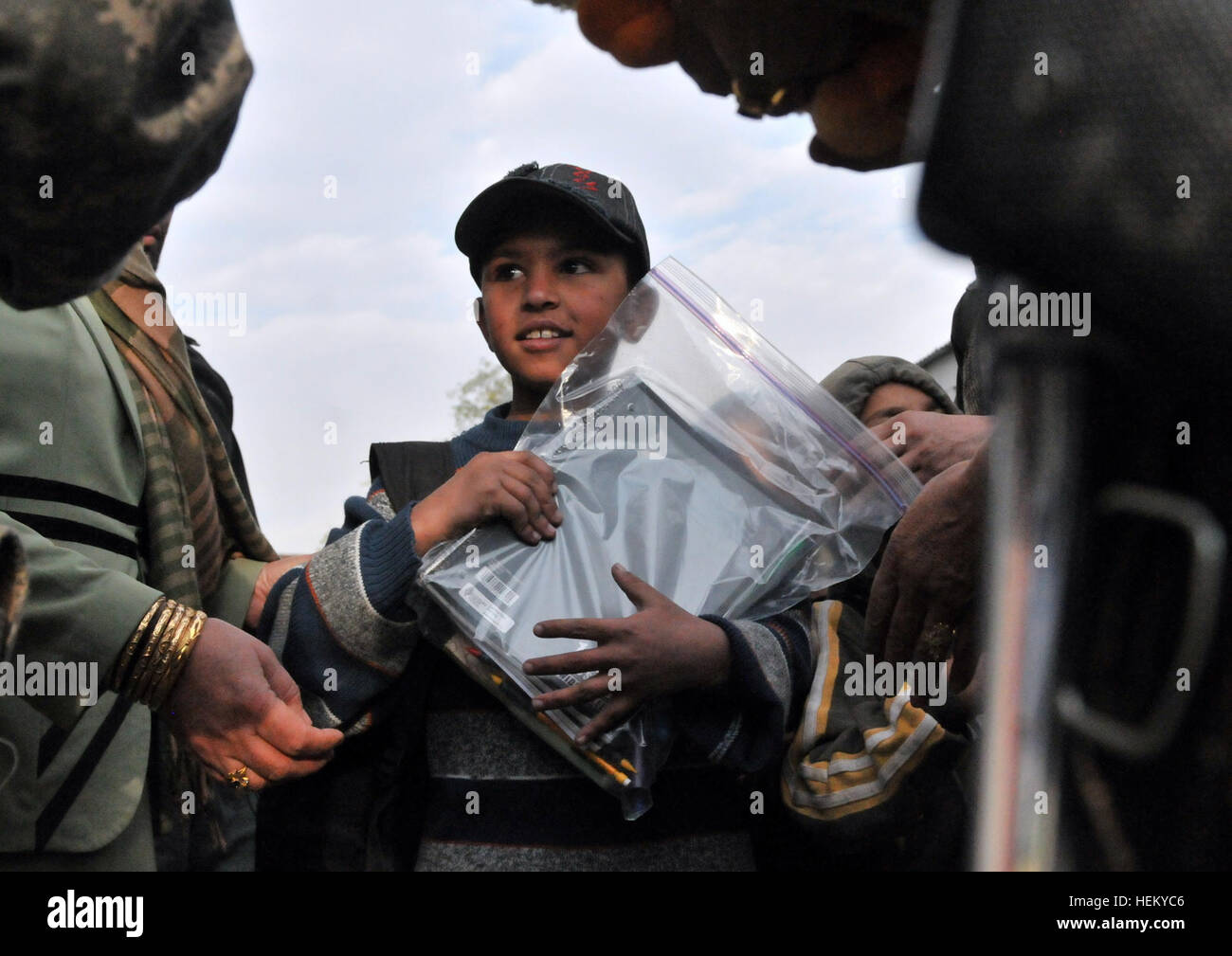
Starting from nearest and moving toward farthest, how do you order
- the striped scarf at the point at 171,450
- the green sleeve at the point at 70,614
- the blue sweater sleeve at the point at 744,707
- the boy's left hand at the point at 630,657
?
1. the green sleeve at the point at 70,614
2. the boy's left hand at the point at 630,657
3. the blue sweater sleeve at the point at 744,707
4. the striped scarf at the point at 171,450

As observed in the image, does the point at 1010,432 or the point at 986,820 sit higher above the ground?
the point at 1010,432

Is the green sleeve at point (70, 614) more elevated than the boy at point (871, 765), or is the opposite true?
the green sleeve at point (70, 614)

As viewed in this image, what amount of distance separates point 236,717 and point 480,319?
32.1 inches

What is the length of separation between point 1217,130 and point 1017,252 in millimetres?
112

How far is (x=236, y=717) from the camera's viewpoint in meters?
1.16

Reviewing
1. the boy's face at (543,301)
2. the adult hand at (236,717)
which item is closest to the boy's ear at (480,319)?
the boy's face at (543,301)

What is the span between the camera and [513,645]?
1.25 metres

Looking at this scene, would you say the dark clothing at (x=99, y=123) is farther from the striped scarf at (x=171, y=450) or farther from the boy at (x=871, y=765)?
the boy at (x=871, y=765)

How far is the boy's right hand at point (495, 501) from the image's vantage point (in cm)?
133

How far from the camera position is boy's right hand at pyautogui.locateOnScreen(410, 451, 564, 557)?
4.37ft

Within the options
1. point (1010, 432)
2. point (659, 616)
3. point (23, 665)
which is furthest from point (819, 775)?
point (23, 665)

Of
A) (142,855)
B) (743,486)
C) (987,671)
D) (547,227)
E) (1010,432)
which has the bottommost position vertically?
(142,855)

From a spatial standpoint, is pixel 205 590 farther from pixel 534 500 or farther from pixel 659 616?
pixel 659 616

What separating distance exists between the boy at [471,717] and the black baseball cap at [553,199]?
0.41 metres
